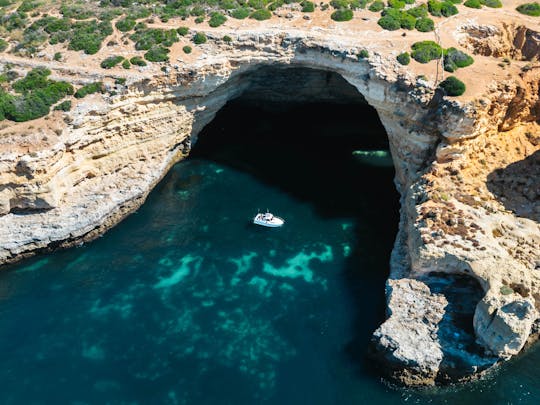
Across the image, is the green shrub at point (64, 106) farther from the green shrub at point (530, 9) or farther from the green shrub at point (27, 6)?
the green shrub at point (530, 9)

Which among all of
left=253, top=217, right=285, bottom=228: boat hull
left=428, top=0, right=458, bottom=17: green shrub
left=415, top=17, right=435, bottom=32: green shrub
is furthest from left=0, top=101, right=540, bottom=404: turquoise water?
left=428, top=0, right=458, bottom=17: green shrub

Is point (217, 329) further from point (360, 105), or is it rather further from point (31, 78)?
point (360, 105)

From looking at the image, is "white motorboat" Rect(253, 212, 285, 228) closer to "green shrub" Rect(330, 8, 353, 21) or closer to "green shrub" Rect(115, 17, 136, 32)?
"green shrub" Rect(330, 8, 353, 21)

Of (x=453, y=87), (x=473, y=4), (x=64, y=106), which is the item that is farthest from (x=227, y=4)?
(x=473, y=4)

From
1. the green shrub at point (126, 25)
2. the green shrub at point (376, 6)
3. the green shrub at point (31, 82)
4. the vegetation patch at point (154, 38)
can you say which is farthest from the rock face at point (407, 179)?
the green shrub at point (126, 25)

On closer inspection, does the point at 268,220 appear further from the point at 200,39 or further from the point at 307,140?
the point at 200,39
